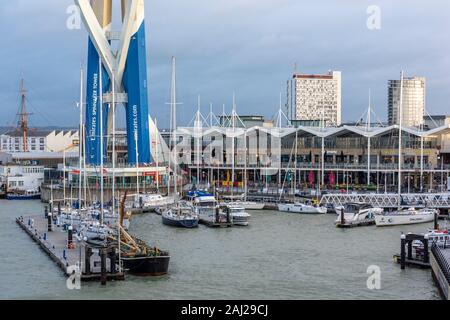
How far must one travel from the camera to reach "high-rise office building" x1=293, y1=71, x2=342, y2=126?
4788 inches

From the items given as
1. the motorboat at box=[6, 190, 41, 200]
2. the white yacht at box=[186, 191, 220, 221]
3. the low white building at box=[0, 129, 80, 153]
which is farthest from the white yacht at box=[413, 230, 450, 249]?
the low white building at box=[0, 129, 80, 153]

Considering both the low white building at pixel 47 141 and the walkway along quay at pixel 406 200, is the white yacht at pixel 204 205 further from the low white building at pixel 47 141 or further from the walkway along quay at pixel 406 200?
the low white building at pixel 47 141

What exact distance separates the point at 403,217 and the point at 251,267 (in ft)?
34.6

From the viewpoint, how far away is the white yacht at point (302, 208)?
3394 centimetres

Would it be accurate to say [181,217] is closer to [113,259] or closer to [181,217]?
[181,217]

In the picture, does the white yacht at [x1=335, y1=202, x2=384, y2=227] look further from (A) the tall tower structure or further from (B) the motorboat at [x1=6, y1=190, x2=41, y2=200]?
(B) the motorboat at [x1=6, y1=190, x2=41, y2=200]

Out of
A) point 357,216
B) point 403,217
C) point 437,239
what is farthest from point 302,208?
point 437,239

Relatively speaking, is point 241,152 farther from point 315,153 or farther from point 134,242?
point 134,242

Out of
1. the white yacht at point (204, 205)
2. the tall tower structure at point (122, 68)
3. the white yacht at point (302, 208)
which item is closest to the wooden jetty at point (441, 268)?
the white yacht at point (204, 205)

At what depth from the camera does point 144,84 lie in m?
43.0

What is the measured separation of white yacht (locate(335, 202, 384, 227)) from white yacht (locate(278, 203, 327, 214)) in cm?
265

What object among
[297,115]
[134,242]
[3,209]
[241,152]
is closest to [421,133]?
[241,152]

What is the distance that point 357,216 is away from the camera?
29.8 m

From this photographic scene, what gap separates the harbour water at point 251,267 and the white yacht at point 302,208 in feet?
12.6
